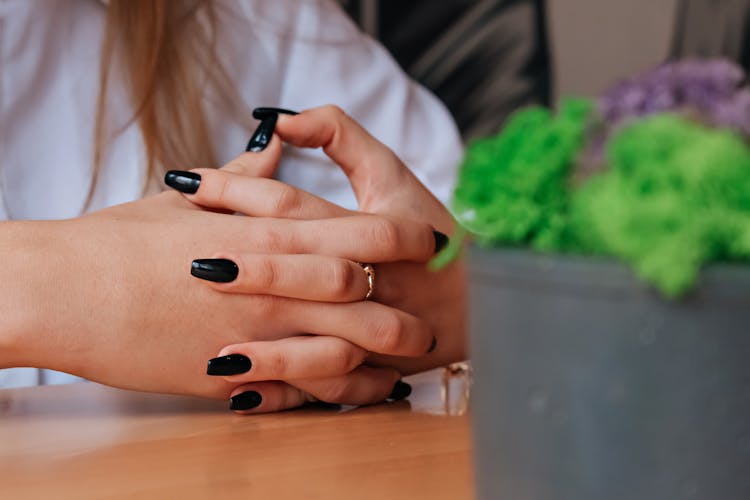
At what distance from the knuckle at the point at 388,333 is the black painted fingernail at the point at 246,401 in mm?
75

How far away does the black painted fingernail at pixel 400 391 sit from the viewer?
0.52m

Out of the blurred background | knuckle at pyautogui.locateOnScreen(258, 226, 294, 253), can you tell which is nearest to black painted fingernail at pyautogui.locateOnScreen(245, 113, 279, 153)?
knuckle at pyautogui.locateOnScreen(258, 226, 294, 253)

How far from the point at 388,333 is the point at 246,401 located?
0.30 ft

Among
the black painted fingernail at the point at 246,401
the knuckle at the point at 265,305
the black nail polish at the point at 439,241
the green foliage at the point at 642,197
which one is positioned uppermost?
the green foliage at the point at 642,197

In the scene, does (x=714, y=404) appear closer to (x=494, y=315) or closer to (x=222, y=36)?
(x=494, y=315)

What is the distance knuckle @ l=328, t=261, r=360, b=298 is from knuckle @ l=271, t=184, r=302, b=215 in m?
0.06

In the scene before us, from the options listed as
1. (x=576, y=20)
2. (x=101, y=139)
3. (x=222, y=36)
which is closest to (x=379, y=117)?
(x=222, y=36)

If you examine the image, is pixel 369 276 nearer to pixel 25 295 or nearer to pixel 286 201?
pixel 286 201

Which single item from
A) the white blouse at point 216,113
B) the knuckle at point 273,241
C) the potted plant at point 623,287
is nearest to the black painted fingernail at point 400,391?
the knuckle at point 273,241

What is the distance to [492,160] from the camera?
9.1 inches

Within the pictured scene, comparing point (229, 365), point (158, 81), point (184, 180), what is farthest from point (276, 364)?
point (158, 81)

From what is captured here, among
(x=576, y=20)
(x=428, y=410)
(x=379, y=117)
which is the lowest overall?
(x=428, y=410)

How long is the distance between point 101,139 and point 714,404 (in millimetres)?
825

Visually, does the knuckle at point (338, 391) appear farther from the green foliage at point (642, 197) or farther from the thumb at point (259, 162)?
the green foliage at point (642, 197)
